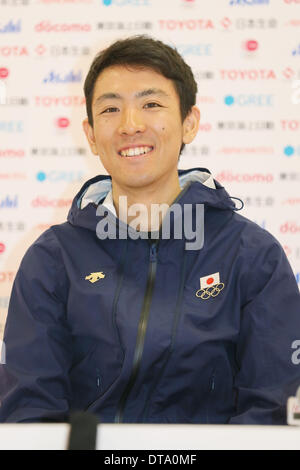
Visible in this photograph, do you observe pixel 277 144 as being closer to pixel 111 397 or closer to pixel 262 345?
pixel 262 345

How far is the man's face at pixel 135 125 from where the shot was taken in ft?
3.93

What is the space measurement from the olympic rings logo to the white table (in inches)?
21.7

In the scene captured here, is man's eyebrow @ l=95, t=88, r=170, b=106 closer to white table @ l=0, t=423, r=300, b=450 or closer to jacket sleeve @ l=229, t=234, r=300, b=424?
jacket sleeve @ l=229, t=234, r=300, b=424

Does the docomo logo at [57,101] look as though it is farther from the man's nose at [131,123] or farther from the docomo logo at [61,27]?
the man's nose at [131,123]

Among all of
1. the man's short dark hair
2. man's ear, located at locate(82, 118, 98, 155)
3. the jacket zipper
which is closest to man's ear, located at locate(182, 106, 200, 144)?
the man's short dark hair

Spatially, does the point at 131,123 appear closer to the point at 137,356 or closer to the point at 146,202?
the point at 146,202

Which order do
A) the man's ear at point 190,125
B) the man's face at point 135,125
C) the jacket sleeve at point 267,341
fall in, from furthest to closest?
1. the man's ear at point 190,125
2. the man's face at point 135,125
3. the jacket sleeve at point 267,341

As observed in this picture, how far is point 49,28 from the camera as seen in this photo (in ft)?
7.86

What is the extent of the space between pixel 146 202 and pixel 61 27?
1.51 metres

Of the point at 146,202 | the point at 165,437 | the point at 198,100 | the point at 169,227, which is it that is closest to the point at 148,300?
the point at 169,227

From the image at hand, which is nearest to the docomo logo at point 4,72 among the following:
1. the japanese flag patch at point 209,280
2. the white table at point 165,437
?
the japanese flag patch at point 209,280

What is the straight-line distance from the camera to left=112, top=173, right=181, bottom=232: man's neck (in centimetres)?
126

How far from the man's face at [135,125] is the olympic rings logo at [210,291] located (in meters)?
0.31

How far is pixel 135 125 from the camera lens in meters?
1.17
